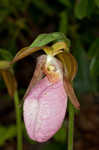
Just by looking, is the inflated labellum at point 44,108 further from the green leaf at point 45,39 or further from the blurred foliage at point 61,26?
the blurred foliage at point 61,26

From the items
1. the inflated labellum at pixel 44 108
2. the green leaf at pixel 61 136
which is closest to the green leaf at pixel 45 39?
the inflated labellum at pixel 44 108

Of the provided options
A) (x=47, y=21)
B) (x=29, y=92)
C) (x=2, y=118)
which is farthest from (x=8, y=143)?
(x=29, y=92)

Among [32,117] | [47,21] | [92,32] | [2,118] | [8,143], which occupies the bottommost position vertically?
[8,143]

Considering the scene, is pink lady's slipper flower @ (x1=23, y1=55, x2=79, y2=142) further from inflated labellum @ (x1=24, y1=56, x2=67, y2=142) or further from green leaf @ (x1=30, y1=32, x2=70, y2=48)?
green leaf @ (x1=30, y1=32, x2=70, y2=48)

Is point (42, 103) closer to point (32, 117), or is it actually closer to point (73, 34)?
point (32, 117)

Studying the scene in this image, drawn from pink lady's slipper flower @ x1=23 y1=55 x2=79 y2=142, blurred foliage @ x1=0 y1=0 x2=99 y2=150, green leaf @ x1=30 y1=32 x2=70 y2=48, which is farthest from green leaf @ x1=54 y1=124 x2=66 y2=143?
green leaf @ x1=30 y1=32 x2=70 y2=48

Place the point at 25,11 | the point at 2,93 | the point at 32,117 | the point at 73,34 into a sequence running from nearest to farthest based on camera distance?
the point at 32,117 < the point at 73,34 < the point at 25,11 < the point at 2,93

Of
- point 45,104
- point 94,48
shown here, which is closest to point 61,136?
point 94,48
